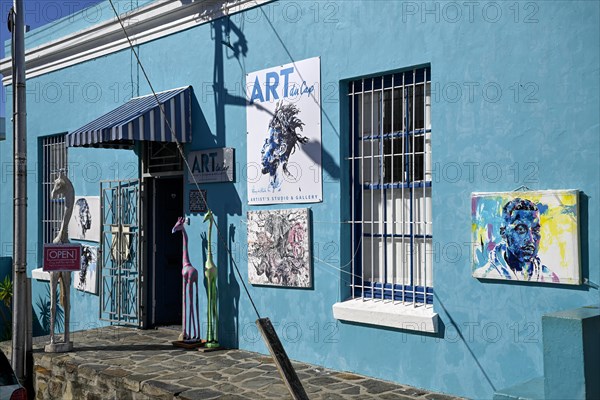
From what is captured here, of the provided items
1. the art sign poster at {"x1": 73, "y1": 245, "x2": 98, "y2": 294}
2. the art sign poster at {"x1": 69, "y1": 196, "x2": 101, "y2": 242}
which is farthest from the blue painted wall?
the art sign poster at {"x1": 73, "y1": 245, "x2": 98, "y2": 294}

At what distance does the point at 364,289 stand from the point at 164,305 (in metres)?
3.87

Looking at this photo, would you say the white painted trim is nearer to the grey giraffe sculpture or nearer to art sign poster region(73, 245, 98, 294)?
the grey giraffe sculpture

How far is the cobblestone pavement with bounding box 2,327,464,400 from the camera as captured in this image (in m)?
6.61

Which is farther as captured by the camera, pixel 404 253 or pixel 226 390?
pixel 404 253

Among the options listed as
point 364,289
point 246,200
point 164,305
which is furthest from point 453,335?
point 164,305

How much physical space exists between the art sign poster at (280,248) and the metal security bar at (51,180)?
516 cm

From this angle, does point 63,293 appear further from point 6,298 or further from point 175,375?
point 6,298

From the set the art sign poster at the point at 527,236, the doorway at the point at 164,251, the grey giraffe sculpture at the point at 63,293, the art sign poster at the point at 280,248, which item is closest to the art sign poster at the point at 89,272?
the doorway at the point at 164,251

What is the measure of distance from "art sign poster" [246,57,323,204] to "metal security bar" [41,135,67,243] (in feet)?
16.5

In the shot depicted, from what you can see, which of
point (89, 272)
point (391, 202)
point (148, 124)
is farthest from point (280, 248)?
point (89, 272)

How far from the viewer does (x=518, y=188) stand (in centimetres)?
604

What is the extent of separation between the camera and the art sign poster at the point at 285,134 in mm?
7707

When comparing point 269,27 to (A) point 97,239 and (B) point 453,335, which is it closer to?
(B) point 453,335

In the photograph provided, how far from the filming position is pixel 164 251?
10297 mm
